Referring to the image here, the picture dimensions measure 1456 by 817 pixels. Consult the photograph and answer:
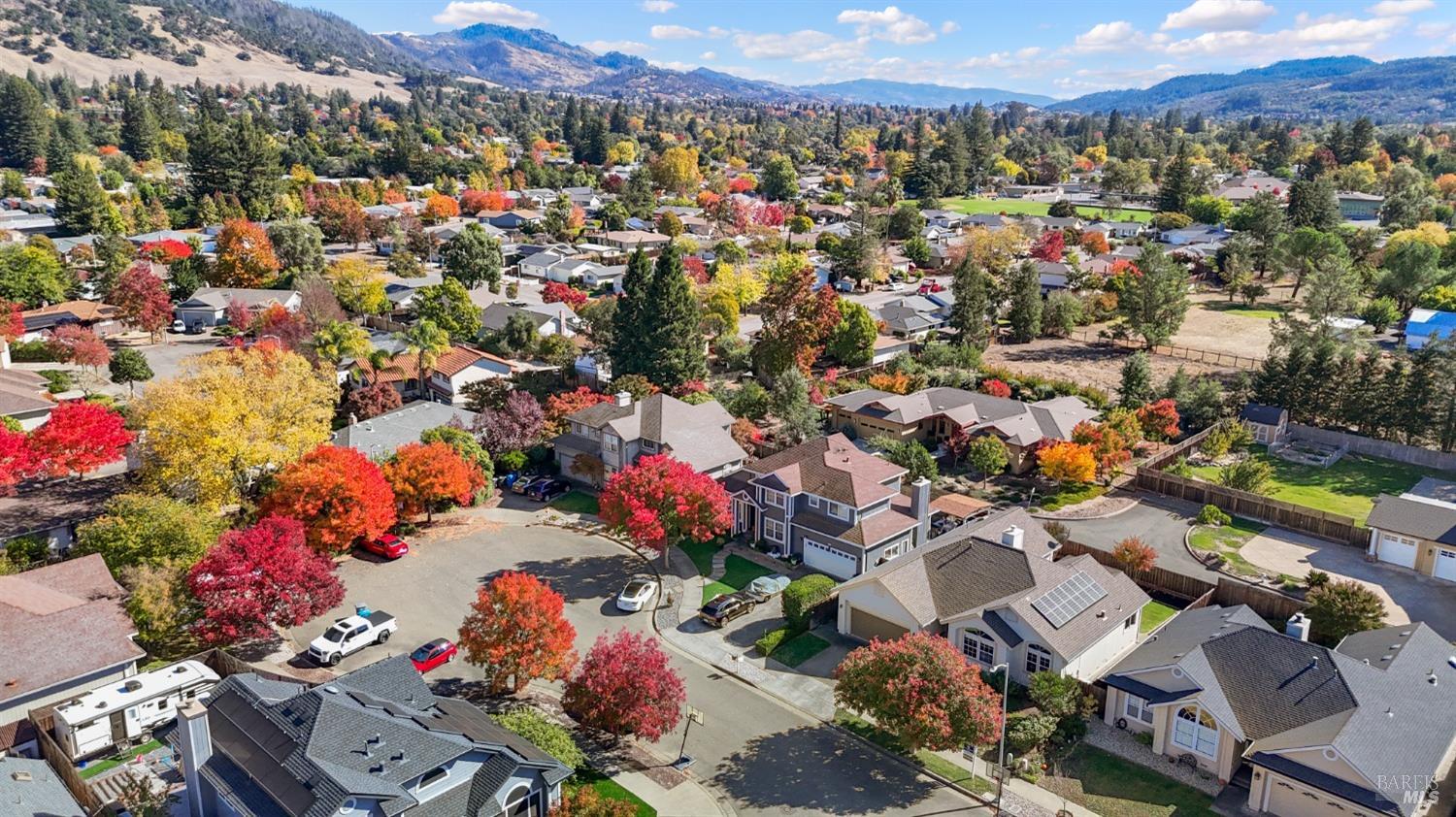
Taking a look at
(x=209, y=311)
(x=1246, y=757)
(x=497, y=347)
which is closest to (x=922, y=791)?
(x=1246, y=757)

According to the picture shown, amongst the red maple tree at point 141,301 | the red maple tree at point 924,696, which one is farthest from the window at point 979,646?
the red maple tree at point 141,301

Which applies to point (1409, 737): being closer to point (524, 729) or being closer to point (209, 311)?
point (524, 729)

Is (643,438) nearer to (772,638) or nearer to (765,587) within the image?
(765,587)

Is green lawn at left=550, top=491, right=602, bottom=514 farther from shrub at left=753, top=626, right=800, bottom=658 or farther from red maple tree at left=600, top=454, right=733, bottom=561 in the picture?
shrub at left=753, top=626, right=800, bottom=658

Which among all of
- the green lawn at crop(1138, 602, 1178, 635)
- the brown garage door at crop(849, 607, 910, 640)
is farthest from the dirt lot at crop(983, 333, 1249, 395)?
the brown garage door at crop(849, 607, 910, 640)

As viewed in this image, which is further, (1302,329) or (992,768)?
(1302,329)

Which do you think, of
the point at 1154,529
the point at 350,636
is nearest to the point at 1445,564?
the point at 1154,529

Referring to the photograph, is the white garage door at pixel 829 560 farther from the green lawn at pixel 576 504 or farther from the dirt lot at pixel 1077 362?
the dirt lot at pixel 1077 362
